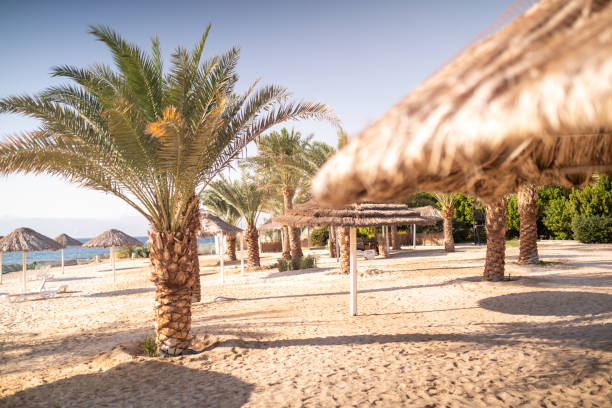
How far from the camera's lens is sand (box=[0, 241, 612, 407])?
4215 mm

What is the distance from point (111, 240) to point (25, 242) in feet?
12.8

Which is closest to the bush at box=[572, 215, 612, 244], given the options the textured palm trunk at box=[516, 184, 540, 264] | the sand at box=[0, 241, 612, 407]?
the textured palm trunk at box=[516, 184, 540, 264]

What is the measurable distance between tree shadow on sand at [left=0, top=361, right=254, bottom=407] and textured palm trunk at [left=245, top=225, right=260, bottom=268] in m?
13.9

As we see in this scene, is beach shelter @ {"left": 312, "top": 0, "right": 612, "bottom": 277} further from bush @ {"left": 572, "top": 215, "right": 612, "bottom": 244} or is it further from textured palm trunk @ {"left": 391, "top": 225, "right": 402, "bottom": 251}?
bush @ {"left": 572, "top": 215, "right": 612, "bottom": 244}

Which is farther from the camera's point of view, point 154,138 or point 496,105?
point 154,138

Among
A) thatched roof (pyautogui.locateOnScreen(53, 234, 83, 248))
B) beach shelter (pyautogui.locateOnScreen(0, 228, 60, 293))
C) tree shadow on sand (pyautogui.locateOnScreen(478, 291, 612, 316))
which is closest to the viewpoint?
tree shadow on sand (pyautogui.locateOnScreen(478, 291, 612, 316))

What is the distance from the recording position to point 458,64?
6.12ft

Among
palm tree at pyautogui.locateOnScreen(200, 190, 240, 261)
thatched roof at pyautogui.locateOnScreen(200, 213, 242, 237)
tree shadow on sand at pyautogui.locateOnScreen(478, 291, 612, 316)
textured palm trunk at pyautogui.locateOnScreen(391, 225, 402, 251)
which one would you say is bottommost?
tree shadow on sand at pyautogui.locateOnScreen(478, 291, 612, 316)

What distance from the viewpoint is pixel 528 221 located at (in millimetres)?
13305

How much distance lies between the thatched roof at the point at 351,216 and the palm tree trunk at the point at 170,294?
3.16 m

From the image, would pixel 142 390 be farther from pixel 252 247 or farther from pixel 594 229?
pixel 594 229

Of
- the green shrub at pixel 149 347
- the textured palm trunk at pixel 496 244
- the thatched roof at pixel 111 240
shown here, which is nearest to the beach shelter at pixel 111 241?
the thatched roof at pixel 111 240

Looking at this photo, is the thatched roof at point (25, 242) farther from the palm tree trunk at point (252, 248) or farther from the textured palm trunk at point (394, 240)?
the textured palm trunk at point (394, 240)

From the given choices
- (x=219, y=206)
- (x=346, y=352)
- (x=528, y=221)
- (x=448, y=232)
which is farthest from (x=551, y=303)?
(x=219, y=206)
